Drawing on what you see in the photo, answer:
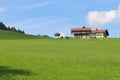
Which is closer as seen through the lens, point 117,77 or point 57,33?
point 117,77

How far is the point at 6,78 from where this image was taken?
20875mm

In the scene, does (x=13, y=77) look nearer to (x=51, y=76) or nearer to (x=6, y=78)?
(x=6, y=78)

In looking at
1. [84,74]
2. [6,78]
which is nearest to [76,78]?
[84,74]

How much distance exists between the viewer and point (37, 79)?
21.4m

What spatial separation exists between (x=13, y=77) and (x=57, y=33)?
469ft

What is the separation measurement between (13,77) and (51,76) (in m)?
2.35

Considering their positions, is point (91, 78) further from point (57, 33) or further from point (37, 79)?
point (57, 33)

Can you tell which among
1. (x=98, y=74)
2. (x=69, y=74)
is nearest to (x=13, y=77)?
(x=69, y=74)

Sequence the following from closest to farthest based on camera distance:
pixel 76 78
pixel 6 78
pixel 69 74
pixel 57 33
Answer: pixel 6 78 → pixel 76 78 → pixel 69 74 → pixel 57 33

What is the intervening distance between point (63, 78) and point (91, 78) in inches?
62.7

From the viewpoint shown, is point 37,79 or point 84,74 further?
point 84,74

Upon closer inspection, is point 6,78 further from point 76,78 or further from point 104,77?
point 104,77

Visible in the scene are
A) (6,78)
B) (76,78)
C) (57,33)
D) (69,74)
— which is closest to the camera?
(6,78)

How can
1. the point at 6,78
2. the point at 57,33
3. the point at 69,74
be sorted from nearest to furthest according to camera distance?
the point at 6,78, the point at 69,74, the point at 57,33
